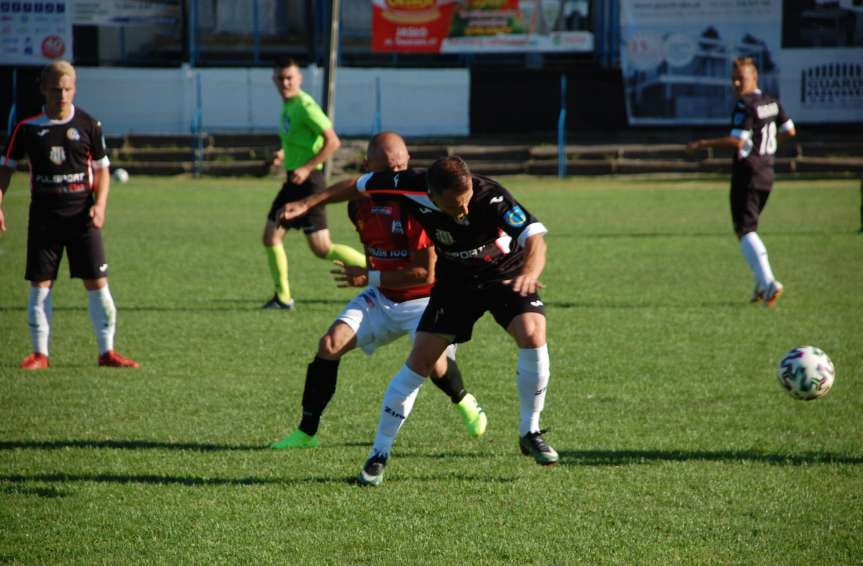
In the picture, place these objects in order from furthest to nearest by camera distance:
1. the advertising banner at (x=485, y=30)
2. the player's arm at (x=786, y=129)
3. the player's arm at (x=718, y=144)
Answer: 1. the advertising banner at (x=485, y=30)
2. the player's arm at (x=786, y=129)
3. the player's arm at (x=718, y=144)

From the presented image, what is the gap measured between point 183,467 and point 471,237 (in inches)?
79.8

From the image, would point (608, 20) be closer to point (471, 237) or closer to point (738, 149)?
point (738, 149)

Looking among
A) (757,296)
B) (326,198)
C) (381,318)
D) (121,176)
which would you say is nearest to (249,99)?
(121,176)

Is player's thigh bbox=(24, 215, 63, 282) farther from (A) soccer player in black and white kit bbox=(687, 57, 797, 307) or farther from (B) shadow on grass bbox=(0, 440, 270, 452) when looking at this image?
(A) soccer player in black and white kit bbox=(687, 57, 797, 307)

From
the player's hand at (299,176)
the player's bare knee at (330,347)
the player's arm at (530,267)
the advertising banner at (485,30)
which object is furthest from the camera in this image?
the advertising banner at (485,30)

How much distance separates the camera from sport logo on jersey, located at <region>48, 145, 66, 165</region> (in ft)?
27.2

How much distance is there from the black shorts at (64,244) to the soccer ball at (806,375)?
5011 mm

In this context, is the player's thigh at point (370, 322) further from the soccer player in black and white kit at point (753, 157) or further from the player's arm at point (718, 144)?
the soccer player in black and white kit at point (753, 157)

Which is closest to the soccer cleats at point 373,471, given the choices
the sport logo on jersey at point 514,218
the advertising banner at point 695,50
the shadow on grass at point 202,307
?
the sport logo on jersey at point 514,218

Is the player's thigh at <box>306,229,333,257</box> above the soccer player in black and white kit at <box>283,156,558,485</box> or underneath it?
underneath

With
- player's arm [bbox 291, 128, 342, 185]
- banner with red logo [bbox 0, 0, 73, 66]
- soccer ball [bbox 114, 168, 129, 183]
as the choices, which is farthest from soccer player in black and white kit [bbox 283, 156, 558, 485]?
banner with red logo [bbox 0, 0, 73, 66]

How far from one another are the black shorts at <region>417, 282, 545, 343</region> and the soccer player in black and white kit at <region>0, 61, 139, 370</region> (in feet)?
11.5

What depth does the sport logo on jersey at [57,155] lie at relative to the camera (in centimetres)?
830

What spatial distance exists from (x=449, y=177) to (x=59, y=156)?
412cm
